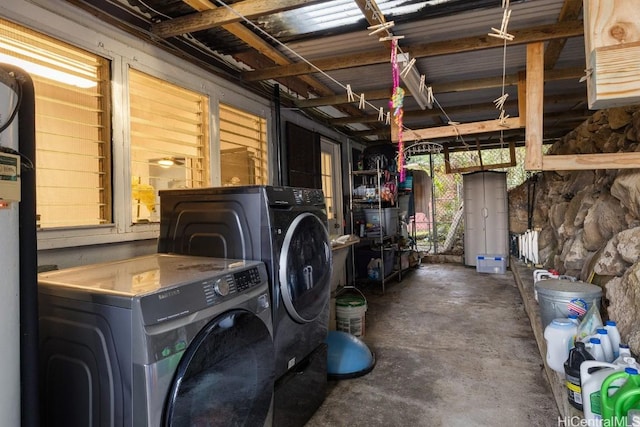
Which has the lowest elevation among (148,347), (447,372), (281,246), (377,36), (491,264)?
(447,372)

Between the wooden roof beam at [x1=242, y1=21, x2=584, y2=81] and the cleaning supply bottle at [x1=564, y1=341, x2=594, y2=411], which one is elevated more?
the wooden roof beam at [x1=242, y1=21, x2=584, y2=81]

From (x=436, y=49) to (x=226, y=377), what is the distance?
2.53 metres

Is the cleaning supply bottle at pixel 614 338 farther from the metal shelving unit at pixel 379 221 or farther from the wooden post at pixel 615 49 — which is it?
the metal shelving unit at pixel 379 221

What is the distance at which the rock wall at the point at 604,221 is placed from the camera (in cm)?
218

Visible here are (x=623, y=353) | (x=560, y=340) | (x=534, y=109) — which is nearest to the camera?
(x=623, y=353)

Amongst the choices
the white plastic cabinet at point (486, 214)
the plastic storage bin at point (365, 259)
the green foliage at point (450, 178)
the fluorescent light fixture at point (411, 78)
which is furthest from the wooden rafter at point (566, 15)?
the green foliage at point (450, 178)

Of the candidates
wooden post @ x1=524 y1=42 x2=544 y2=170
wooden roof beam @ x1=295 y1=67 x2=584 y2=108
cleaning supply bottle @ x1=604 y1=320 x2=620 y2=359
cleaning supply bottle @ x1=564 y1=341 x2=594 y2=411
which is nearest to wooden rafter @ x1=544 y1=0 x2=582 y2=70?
wooden post @ x1=524 y1=42 x2=544 y2=170

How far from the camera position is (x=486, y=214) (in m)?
6.92

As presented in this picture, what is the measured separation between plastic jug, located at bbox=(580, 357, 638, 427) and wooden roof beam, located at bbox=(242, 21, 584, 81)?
6.63 feet

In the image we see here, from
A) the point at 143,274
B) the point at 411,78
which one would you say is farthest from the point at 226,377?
the point at 411,78

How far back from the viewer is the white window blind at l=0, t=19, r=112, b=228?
179 cm

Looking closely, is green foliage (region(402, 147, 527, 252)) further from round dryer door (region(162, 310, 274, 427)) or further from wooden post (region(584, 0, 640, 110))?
wooden post (region(584, 0, 640, 110))

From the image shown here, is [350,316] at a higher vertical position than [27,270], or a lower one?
lower

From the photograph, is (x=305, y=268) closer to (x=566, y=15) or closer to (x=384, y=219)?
(x=566, y=15)
